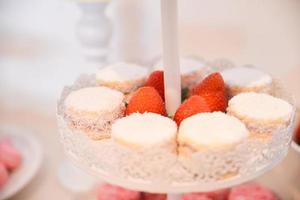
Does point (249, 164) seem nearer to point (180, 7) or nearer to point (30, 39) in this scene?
point (180, 7)

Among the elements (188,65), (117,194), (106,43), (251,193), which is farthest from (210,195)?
(106,43)

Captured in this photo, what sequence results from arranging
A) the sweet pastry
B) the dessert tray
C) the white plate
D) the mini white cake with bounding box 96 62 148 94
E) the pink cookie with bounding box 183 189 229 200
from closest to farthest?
the dessert tray, the sweet pastry, the mini white cake with bounding box 96 62 148 94, the pink cookie with bounding box 183 189 229 200, the white plate

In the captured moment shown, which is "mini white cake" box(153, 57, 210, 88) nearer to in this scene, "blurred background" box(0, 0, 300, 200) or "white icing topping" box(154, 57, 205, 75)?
"white icing topping" box(154, 57, 205, 75)

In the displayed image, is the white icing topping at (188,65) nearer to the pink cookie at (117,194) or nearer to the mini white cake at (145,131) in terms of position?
the mini white cake at (145,131)

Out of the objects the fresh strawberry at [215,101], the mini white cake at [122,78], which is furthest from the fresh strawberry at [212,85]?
the mini white cake at [122,78]

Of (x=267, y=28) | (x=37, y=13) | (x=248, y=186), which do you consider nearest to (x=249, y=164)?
(x=248, y=186)

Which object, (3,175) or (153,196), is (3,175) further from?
(153,196)

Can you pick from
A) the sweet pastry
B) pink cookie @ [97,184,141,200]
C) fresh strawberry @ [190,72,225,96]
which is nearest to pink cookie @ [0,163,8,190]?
pink cookie @ [97,184,141,200]
